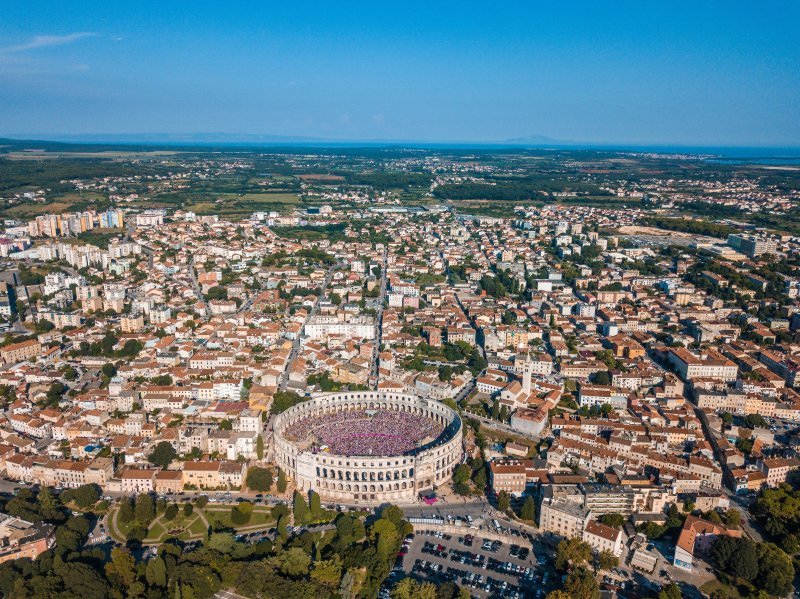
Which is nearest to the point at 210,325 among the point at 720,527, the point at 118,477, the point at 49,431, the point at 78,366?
the point at 78,366

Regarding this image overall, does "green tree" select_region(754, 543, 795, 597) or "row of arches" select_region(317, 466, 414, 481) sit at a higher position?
"row of arches" select_region(317, 466, 414, 481)

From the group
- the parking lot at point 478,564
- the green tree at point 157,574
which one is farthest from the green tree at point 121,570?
the parking lot at point 478,564

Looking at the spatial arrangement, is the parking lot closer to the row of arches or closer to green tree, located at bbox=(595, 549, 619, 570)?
green tree, located at bbox=(595, 549, 619, 570)

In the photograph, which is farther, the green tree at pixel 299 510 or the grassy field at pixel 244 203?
the grassy field at pixel 244 203

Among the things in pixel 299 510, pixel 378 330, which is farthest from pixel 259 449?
pixel 378 330

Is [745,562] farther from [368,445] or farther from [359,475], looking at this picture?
[368,445]

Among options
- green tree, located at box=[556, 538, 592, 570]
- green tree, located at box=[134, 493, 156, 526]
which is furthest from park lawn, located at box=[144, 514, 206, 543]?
green tree, located at box=[556, 538, 592, 570]

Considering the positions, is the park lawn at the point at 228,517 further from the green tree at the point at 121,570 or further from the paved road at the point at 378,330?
the paved road at the point at 378,330

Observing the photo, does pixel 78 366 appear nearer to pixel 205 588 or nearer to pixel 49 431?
pixel 49 431
